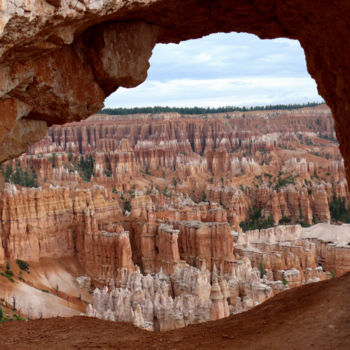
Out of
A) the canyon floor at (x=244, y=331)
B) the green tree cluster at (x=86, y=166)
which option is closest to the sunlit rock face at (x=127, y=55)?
the canyon floor at (x=244, y=331)

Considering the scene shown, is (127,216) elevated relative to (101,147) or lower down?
lower down

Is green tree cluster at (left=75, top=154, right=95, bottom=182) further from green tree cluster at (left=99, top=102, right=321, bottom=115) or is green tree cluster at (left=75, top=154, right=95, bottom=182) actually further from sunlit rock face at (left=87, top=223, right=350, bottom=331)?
sunlit rock face at (left=87, top=223, right=350, bottom=331)

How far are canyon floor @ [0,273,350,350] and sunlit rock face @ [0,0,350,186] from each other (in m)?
2.39

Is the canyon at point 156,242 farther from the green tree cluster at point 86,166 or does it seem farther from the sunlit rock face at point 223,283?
the green tree cluster at point 86,166

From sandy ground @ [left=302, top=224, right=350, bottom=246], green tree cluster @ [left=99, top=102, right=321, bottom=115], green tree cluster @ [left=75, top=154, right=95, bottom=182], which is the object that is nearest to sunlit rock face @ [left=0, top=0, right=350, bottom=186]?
sandy ground @ [left=302, top=224, right=350, bottom=246]

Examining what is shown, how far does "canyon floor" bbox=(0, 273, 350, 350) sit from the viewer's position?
18.3ft

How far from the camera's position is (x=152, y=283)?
2158cm

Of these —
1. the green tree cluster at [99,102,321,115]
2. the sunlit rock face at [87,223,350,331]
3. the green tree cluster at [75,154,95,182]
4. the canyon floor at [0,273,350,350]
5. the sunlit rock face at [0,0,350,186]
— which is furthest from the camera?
the green tree cluster at [99,102,321,115]

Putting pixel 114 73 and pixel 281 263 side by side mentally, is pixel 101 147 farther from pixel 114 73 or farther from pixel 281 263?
pixel 114 73

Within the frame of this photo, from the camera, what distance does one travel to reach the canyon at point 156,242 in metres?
19.3

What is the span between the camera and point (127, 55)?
23.2ft

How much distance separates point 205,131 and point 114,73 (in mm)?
83821

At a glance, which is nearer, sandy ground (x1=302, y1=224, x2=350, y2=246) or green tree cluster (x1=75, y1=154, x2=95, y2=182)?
sandy ground (x1=302, y1=224, x2=350, y2=246)

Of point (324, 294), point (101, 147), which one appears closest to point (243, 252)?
point (324, 294)
